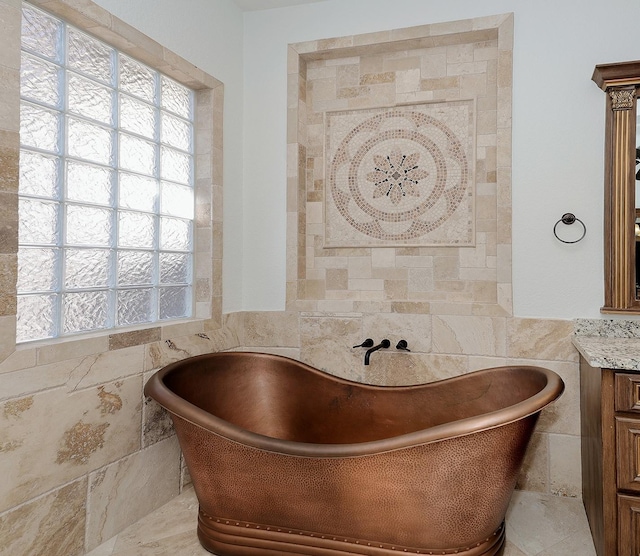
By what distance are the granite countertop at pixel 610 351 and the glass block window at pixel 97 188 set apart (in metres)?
1.90

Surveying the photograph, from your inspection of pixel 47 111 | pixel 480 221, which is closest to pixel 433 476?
pixel 480 221

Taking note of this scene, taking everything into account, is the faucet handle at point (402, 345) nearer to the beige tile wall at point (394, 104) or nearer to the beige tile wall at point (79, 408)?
the beige tile wall at point (394, 104)

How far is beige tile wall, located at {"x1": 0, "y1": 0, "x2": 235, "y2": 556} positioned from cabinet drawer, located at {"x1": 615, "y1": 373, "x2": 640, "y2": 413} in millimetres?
1852

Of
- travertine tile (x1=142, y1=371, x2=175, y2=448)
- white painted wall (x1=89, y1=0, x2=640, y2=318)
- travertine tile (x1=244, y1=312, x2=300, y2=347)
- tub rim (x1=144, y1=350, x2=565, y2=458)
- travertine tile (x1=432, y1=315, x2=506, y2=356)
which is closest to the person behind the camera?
tub rim (x1=144, y1=350, x2=565, y2=458)

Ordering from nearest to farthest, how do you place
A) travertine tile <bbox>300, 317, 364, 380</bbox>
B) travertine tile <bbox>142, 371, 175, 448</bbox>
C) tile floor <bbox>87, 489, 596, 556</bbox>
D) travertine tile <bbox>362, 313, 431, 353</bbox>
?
tile floor <bbox>87, 489, 596, 556</bbox>
travertine tile <bbox>142, 371, 175, 448</bbox>
travertine tile <bbox>362, 313, 431, 353</bbox>
travertine tile <bbox>300, 317, 364, 380</bbox>

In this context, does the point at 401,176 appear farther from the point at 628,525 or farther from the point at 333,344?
the point at 628,525

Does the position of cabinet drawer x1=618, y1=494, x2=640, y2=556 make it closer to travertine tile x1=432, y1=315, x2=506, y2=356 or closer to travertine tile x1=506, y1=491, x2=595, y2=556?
travertine tile x1=506, y1=491, x2=595, y2=556

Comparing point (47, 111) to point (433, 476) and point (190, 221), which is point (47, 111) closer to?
point (190, 221)

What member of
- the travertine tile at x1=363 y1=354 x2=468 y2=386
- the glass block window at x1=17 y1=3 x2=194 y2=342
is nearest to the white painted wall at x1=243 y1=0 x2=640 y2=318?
the travertine tile at x1=363 y1=354 x2=468 y2=386

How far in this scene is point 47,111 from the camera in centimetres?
Result: 188

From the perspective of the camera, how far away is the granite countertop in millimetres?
1754

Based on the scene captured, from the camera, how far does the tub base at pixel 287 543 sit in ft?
5.83

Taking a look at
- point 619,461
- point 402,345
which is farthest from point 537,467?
point 402,345

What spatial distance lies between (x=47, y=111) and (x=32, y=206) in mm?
368
